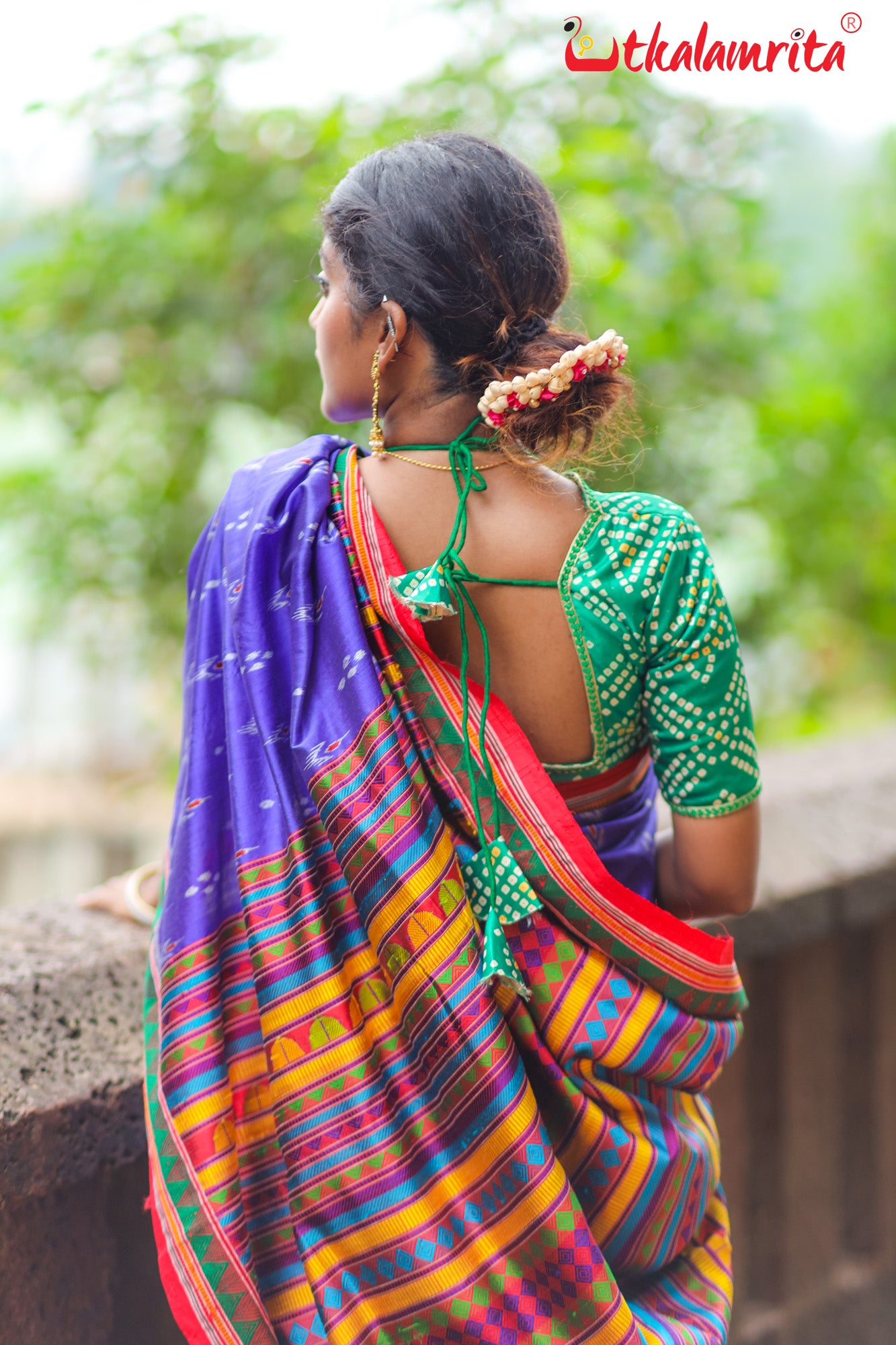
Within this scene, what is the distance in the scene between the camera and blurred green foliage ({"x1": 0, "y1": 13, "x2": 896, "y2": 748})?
3.20 meters

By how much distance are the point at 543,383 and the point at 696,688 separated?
35cm

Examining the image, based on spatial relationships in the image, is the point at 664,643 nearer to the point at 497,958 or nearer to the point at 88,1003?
the point at 497,958

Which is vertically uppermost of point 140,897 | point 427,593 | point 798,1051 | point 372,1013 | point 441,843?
point 427,593

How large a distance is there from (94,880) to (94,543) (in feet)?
12.4

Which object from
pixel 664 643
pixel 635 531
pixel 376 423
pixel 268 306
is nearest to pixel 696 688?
pixel 664 643

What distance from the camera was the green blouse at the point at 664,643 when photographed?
1173 millimetres

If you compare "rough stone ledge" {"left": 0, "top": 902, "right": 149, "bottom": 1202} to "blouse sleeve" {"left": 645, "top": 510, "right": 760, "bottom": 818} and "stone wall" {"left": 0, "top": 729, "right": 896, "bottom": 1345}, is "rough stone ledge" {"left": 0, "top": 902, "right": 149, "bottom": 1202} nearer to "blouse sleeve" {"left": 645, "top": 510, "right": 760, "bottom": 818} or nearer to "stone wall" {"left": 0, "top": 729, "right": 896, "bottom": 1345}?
"stone wall" {"left": 0, "top": 729, "right": 896, "bottom": 1345}

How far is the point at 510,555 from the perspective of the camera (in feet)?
3.86

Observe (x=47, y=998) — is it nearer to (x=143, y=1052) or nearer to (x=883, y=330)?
(x=143, y=1052)

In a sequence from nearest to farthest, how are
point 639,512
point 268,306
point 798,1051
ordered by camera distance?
1. point 639,512
2. point 798,1051
3. point 268,306

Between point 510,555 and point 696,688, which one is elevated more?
point 510,555

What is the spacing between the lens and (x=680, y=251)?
11.6ft

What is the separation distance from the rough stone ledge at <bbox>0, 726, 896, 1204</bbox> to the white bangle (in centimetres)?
2

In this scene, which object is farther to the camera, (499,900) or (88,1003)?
(88,1003)
